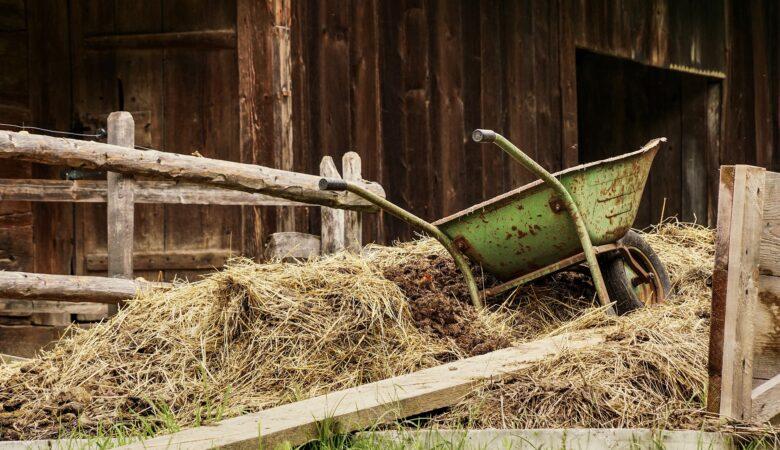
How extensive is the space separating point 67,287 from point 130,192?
0.59 m

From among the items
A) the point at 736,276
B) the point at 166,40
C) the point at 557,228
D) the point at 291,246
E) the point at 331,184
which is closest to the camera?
the point at 736,276

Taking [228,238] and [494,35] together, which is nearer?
[228,238]

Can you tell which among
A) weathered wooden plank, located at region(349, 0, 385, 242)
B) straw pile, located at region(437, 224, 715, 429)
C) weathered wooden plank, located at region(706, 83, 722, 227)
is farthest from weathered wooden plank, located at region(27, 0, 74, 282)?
weathered wooden plank, located at region(706, 83, 722, 227)

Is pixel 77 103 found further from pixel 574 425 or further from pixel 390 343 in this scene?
pixel 574 425

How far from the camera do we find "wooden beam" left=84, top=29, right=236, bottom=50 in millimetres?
6785

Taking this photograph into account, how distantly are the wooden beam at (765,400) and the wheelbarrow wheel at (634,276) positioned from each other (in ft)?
6.26

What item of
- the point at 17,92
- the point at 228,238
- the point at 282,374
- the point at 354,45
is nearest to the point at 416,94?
the point at 354,45

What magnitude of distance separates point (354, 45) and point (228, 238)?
58.7 inches

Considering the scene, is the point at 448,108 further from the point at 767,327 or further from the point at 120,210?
the point at 767,327

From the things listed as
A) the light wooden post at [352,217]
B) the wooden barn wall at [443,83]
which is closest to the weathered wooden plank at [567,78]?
the wooden barn wall at [443,83]

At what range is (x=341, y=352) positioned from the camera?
4.12 m

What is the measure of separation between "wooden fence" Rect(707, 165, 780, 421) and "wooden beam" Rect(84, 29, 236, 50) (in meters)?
4.47

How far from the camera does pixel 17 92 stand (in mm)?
7203

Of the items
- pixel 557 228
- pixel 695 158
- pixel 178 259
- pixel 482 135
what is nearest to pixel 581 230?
pixel 557 228
